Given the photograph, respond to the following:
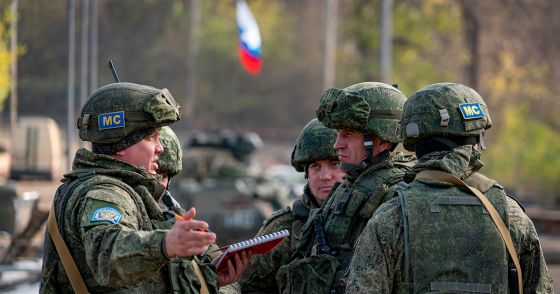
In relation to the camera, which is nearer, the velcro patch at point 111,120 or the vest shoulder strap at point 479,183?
the vest shoulder strap at point 479,183

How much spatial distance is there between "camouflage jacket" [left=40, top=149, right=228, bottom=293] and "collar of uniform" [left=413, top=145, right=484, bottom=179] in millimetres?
1237

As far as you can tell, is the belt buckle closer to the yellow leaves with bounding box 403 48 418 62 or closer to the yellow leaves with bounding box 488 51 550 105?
the yellow leaves with bounding box 403 48 418 62

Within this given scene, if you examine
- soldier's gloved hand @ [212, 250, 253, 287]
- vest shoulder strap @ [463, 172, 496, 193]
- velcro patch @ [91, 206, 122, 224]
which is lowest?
soldier's gloved hand @ [212, 250, 253, 287]

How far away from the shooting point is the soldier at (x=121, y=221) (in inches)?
94.3

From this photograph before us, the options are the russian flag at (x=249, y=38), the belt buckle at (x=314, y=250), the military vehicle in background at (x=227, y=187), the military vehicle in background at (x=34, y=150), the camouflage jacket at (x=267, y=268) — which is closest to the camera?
the belt buckle at (x=314, y=250)

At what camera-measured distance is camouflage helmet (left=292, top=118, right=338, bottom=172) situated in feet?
14.1

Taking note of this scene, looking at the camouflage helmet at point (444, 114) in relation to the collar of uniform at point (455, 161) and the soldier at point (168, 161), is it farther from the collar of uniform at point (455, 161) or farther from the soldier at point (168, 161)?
the soldier at point (168, 161)

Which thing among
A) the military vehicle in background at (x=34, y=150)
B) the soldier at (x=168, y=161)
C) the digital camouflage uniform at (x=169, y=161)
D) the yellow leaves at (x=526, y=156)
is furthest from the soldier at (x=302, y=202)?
the yellow leaves at (x=526, y=156)

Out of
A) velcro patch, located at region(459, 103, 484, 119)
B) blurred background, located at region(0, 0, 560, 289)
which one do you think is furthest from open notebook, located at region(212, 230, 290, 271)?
blurred background, located at region(0, 0, 560, 289)

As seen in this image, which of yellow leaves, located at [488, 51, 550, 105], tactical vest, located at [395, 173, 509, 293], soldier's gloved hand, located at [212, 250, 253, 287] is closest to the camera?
tactical vest, located at [395, 173, 509, 293]

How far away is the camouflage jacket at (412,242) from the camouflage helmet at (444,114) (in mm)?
116

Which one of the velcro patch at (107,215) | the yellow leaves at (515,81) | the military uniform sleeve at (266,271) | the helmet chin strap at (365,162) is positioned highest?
the yellow leaves at (515,81)

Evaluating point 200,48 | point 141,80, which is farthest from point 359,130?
point 200,48

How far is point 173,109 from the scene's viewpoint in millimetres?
3105
